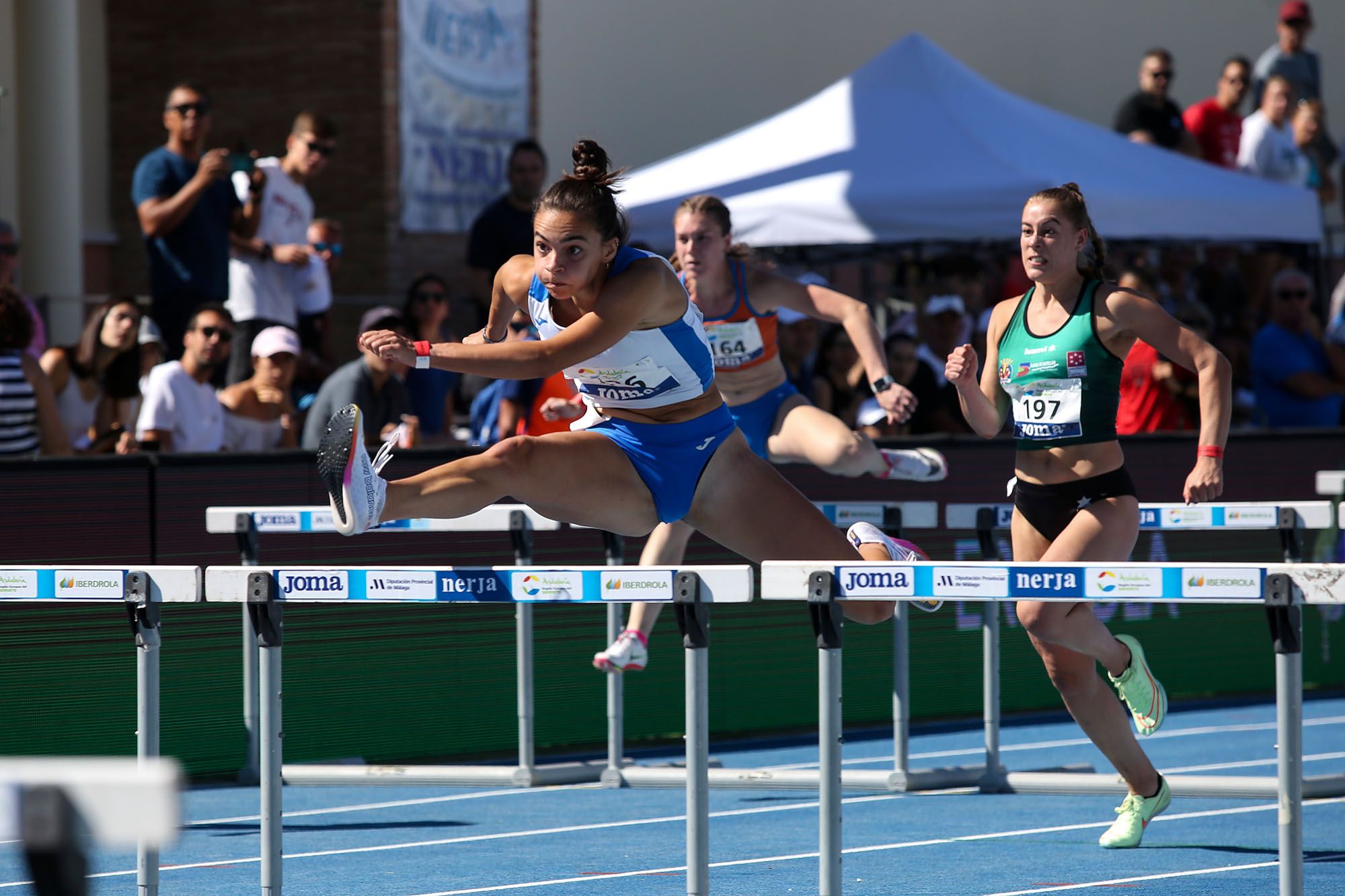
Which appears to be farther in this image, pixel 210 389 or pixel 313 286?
pixel 313 286

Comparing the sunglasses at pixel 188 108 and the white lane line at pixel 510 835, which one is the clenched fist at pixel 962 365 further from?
the sunglasses at pixel 188 108

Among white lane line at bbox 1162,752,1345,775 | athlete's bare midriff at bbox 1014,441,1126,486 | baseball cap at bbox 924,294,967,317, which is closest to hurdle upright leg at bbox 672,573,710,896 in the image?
athlete's bare midriff at bbox 1014,441,1126,486

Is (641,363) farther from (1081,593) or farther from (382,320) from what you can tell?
(382,320)

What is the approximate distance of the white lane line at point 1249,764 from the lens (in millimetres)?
8758

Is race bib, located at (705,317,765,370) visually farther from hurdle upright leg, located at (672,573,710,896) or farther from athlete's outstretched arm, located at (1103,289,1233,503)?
hurdle upright leg, located at (672,573,710,896)

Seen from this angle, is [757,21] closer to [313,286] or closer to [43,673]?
[313,286]

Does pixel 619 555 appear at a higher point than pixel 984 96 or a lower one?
lower

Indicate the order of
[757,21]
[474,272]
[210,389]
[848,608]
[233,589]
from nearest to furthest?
[233,589] → [848,608] → [210,389] → [474,272] → [757,21]

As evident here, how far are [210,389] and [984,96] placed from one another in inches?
242

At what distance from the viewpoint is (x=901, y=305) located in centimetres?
1396

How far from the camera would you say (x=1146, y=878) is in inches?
247

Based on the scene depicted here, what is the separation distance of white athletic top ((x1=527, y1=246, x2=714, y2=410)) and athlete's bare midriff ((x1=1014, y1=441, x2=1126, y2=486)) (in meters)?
1.24

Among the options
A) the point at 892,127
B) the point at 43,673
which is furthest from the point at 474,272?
the point at 43,673

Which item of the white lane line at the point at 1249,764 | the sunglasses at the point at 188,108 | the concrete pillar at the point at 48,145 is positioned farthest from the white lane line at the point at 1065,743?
the concrete pillar at the point at 48,145
